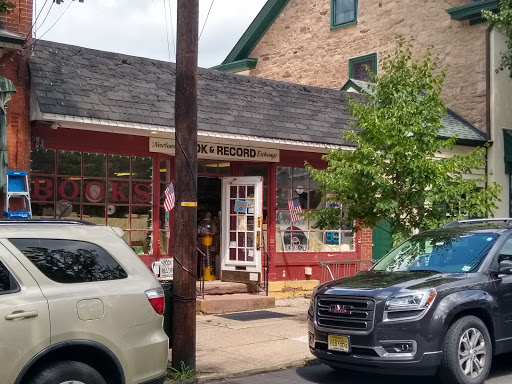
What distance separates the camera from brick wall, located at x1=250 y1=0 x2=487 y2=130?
63.2ft


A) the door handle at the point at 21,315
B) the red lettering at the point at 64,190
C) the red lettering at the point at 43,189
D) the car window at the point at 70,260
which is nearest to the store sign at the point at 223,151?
the red lettering at the point at 64,190

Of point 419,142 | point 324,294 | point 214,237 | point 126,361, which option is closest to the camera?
point 126,361

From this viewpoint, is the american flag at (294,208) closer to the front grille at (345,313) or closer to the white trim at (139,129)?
the white trim at (139,129)

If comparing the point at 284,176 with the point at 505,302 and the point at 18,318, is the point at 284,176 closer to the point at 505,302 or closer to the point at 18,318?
the point at 505,302

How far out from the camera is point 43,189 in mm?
11750

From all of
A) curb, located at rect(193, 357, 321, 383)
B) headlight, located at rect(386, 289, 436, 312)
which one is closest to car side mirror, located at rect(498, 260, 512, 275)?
headlight, located at rect(386, 289, 436, 312)

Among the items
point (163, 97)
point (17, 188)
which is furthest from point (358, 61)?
point (17, 188)

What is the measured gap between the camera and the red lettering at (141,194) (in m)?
12.8

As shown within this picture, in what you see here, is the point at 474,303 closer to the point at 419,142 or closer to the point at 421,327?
the point at 421,327

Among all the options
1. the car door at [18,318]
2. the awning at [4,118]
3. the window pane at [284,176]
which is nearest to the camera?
the car door at [18,318]

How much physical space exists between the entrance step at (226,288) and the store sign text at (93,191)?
6.72 ft

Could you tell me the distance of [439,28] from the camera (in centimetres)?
2008

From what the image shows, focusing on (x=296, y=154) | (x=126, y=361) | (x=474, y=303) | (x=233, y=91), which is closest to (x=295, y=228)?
(x=296, y=154)

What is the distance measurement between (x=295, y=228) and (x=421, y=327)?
8.26m
